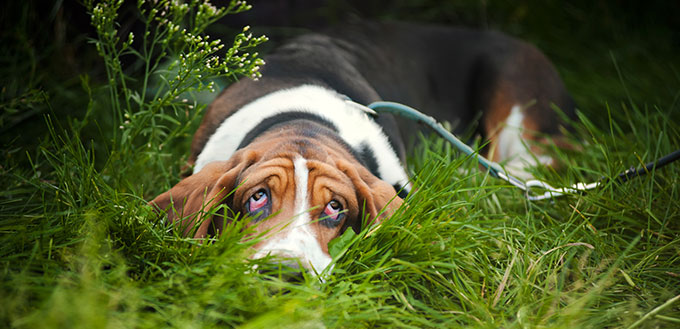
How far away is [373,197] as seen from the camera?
2646mm

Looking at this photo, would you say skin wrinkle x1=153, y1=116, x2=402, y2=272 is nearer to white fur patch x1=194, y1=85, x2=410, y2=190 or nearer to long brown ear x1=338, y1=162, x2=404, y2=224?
long brown ear x1=338, y1=162, x2=404, y2=224

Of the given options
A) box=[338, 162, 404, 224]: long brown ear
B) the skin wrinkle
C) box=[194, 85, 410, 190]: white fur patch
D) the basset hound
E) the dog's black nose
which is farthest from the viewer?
box=[194, 85, 410, 190]: white fur patch

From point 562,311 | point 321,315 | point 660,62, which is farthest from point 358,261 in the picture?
point 660,62

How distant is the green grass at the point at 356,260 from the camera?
6.56ft

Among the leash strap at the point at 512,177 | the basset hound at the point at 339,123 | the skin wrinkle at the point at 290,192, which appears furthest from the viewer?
the leash strap at the point at 512,177

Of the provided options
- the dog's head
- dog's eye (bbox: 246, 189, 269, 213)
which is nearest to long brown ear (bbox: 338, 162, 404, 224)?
the dog's head

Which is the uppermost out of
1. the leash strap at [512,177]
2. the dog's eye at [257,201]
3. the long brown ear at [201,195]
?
the long brown ear at [201,195]

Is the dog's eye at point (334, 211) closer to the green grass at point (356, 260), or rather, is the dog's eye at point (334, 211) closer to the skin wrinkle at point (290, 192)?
the skin wrinkle at point (290, 192)

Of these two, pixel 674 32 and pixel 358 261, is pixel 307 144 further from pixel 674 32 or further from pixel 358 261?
pixel 674 32

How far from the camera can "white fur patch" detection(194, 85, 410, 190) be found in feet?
10.4

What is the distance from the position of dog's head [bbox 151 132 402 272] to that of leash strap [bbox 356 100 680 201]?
0.65 meters

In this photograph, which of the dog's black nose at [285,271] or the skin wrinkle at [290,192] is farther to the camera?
the skin wrinkle at [290,192]

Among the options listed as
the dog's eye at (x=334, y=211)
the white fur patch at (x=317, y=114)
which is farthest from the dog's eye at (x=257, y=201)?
the white fur patch at (x=317, y=114)

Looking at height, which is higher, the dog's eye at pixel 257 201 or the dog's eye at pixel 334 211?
the dog's eye at pixel 257 201
